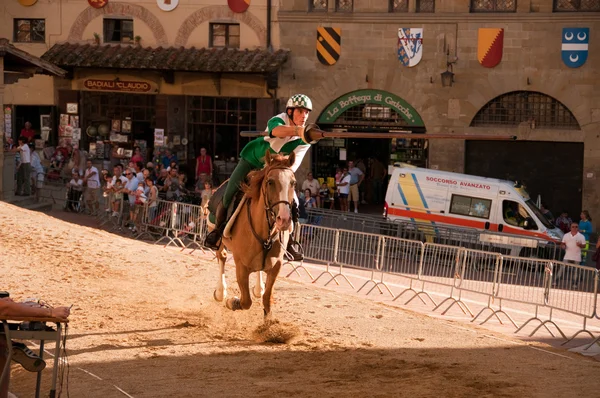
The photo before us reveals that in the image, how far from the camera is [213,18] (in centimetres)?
3509

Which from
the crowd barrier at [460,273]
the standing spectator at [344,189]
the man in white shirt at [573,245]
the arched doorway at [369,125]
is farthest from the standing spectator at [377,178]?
the crowd barrier at [460,273]

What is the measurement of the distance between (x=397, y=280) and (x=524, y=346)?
7.16m

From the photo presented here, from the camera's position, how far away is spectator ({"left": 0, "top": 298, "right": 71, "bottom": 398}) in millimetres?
9164

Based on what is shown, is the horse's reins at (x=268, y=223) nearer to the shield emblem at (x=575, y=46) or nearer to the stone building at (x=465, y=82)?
the stone building at (x=465, y=82)

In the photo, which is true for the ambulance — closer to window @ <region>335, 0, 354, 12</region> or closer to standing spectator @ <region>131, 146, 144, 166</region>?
window @ <region>335, 0, 354, 12</region>

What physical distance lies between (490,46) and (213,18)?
30.3ft

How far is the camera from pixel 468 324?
17.0 meters

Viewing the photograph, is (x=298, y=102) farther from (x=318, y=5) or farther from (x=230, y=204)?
(x=318, y=5)

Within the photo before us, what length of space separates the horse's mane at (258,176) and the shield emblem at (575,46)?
2013cm

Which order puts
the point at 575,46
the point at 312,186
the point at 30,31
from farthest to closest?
the point at 30,31, the point at 575,46, the point at 312,186

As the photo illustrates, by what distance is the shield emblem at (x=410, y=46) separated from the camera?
3309 cm

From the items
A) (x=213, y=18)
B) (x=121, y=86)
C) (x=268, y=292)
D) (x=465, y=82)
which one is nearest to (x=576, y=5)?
(x=465, y=82)

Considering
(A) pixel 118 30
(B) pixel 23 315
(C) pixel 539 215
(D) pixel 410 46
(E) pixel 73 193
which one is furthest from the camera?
(A) pixel 118 30

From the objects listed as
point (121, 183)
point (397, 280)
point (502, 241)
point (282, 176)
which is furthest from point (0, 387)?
point (121, 183)
